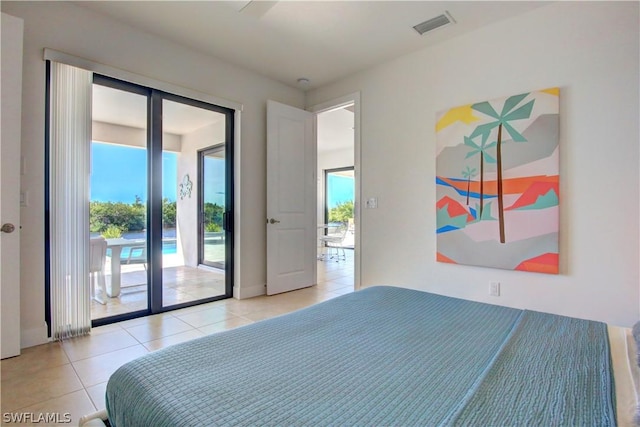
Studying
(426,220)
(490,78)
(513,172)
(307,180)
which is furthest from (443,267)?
(307,180)

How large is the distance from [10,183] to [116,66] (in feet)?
4.24

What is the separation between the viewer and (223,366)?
3.26ft

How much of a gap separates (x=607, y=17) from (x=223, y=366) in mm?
3362

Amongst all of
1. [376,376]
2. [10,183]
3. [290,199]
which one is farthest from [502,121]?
[10,183]

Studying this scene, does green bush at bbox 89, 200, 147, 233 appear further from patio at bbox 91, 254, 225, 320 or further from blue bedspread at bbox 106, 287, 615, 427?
blue bedspread at bbox 106, 287, 615, 427

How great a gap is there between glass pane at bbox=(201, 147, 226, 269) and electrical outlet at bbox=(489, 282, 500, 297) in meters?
2.89

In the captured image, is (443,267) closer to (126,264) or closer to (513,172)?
(513,172)

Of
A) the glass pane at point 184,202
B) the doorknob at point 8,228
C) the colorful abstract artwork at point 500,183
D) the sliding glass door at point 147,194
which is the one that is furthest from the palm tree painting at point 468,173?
the doorknob at point 8,228

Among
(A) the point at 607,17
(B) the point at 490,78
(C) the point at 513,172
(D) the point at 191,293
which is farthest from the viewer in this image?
(D) the point at 191,293

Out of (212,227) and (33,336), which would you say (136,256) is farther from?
(33,336)

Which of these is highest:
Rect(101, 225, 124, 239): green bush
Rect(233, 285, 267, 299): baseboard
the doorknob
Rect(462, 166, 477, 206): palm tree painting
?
Rect(462, 166, 477, 206): palm tree painting

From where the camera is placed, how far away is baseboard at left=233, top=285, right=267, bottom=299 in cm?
375

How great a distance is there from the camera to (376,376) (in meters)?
0.94

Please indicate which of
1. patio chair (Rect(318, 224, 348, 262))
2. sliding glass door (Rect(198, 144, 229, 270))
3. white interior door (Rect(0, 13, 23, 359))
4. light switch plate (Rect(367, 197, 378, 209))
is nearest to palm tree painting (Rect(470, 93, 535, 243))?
light switch plate (Rect(367, 197, 378, 209))
